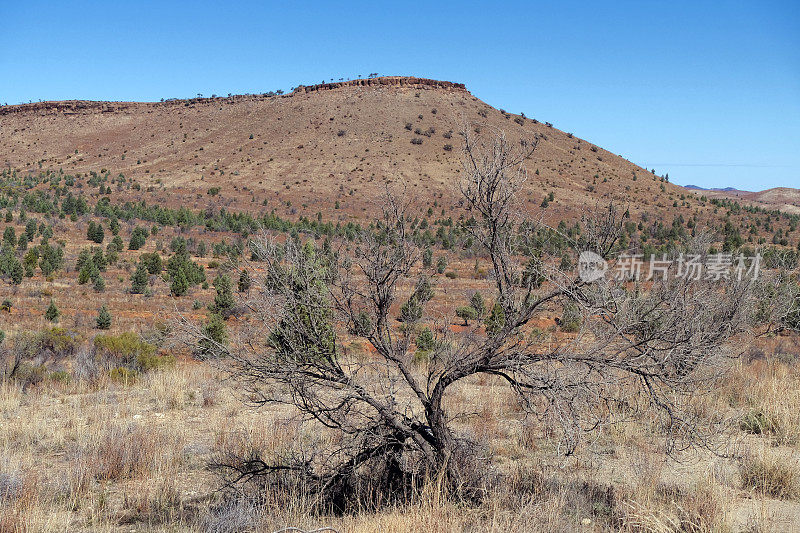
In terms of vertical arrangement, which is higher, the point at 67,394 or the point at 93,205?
the point at 93,205

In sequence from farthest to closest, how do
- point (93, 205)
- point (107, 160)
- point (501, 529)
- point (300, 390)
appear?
point (107, 160) < point (93, 205) < point (300, 390) < point (501, 529)

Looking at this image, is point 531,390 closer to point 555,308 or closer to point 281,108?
point 555,308

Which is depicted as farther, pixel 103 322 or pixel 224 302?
pixel 224 302

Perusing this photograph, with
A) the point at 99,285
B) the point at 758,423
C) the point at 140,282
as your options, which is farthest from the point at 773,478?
the point at 99,285

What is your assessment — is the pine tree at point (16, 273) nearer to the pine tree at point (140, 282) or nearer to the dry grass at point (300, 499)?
the pine tree at point (140, 282)

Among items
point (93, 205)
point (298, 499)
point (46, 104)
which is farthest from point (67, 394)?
point (46, 104)

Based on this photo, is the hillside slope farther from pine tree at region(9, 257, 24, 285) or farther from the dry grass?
the dry grass

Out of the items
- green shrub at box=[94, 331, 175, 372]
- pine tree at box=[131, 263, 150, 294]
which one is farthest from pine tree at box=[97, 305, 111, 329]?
green shrub at box=[94, 331, 175, 372]

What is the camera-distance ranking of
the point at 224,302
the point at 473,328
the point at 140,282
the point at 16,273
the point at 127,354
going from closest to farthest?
the point at 473,328 < the point at 127,354 < the point at 224,302 < the point at 16,273 < the point at 140,282

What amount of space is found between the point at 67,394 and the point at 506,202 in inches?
322

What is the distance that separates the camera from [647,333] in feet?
15.5

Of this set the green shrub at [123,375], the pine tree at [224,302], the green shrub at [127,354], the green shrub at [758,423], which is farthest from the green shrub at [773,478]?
the pine tree at [224,302]

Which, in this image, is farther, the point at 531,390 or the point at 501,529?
the point at 531,390

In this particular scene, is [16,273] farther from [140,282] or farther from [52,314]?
[52,314]
